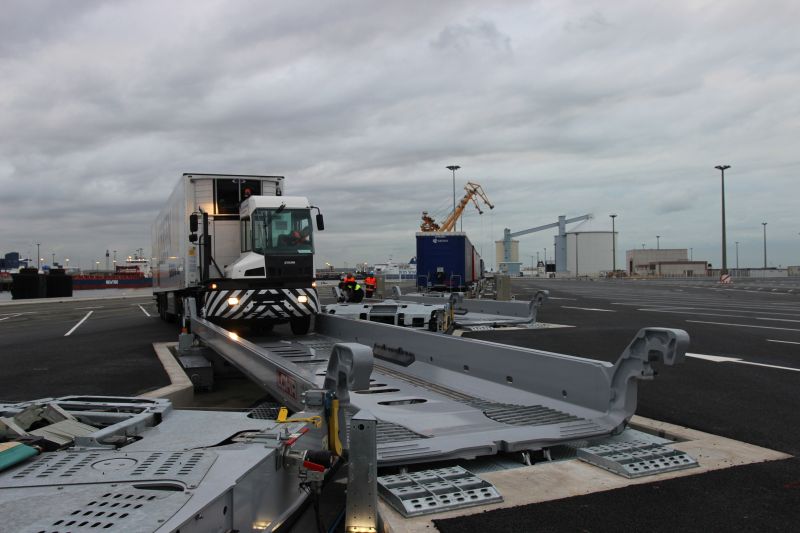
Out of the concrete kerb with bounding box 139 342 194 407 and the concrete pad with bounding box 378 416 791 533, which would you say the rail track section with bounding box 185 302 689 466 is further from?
the concrete kerb with bounding box 139 342 194 407

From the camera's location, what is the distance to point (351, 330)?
936cm

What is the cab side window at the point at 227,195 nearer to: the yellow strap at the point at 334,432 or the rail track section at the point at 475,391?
the rail track section at the point at 475,391

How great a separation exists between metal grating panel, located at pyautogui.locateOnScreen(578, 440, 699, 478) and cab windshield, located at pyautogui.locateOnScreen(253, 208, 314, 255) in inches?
289

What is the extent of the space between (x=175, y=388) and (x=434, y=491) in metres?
5.26

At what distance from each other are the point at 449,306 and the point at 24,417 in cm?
Answer: 953

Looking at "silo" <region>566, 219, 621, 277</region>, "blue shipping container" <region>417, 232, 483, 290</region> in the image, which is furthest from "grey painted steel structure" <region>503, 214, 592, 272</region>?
"blue shipping container" <region>417, 232, 483, 290</region>

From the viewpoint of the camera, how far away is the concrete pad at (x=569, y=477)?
10.9 feet

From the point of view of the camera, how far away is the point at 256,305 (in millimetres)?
10312

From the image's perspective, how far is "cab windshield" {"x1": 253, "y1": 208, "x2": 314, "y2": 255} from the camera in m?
10.6

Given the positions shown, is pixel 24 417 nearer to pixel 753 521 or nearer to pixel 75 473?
pixel 75 473

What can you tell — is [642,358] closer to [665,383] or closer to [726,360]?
[665,383]

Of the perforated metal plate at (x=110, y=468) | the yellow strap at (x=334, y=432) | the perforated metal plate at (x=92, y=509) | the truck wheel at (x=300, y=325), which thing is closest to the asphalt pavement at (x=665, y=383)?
the yellow strap at (x=334, y=432)

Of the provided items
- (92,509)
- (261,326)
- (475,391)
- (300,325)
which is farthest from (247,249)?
(92,509)

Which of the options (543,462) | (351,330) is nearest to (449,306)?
(351,330)
